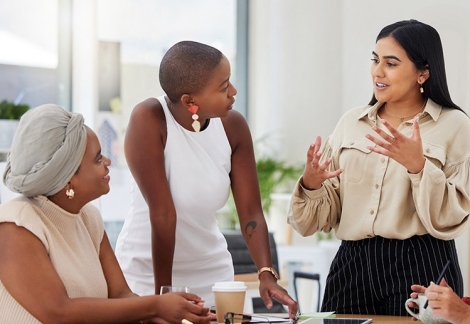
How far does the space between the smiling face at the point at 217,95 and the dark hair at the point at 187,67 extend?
2 cm

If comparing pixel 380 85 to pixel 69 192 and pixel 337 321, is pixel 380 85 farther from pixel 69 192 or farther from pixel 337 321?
pixel 69 192

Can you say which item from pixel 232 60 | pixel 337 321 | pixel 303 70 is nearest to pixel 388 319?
pixel 337 321

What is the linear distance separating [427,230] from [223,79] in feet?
2.62

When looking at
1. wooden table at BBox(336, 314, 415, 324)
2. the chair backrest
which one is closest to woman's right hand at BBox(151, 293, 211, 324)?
wooden table at BBox(336, 314, 415, 324)

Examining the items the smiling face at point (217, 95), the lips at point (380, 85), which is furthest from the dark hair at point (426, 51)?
the smiling face at point (217, 95)

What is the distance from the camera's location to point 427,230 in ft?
8.21

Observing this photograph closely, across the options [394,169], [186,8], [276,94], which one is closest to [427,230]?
[394,169]

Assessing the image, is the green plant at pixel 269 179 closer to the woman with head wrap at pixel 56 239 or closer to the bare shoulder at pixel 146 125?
the bare shoulder at pixel 146 125

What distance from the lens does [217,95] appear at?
255 centimetres

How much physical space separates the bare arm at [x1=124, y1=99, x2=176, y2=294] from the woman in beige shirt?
44 cm

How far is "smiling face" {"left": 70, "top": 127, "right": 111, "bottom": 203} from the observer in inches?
88.0

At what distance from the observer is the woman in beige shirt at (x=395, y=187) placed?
2.50 metres

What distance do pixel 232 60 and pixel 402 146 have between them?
5204mm

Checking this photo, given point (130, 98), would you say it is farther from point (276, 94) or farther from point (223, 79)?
point (223, 79)
